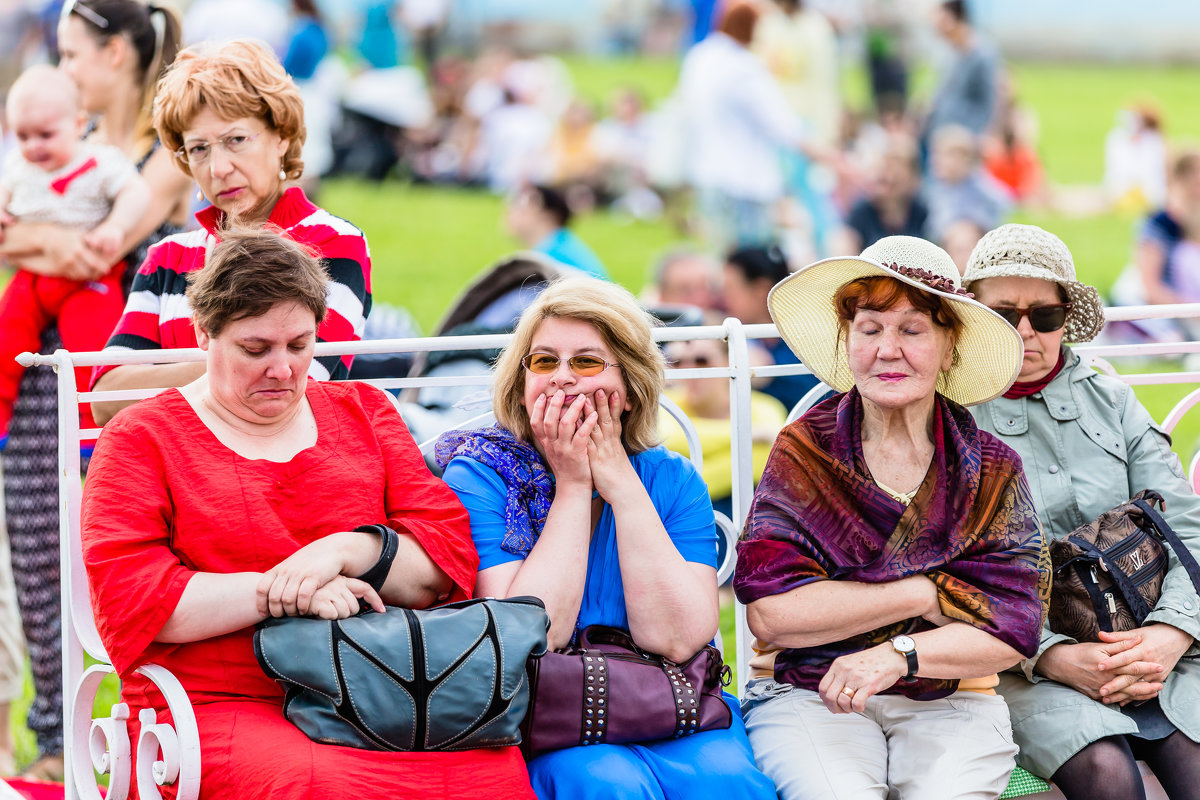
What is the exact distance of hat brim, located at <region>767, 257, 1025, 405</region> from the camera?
3.06 meters

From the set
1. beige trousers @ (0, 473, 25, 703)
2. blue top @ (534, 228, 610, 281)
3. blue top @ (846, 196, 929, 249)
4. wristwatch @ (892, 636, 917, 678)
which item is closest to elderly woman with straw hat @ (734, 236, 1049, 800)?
wristwatch @ (892, 636, 917, 678)

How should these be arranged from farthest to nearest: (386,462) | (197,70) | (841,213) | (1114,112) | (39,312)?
(1114,112) < (841,213) < (39,312) < (197,70) < (386,462)

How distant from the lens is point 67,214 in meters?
4.06

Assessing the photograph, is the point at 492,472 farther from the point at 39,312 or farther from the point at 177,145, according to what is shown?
the point at 39,312

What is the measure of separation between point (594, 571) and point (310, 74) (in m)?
10.0

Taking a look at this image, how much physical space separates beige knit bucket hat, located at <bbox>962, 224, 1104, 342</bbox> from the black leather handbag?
1.54 meters

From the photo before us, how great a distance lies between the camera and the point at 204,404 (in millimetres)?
2865

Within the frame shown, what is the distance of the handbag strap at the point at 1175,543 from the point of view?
3191 mm

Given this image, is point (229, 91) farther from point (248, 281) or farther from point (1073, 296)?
point (1073, 296)

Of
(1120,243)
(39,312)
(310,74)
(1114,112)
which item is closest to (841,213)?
(1120,243)

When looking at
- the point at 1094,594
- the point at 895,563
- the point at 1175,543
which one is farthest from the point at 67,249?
the point at 1175,543

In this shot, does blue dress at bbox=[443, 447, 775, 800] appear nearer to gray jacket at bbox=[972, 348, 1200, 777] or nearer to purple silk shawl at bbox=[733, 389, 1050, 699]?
purple silk shawl at bbox=[733, 389, 1050, 699]

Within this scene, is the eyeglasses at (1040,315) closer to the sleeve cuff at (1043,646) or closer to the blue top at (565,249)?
the sleeve cuff at (1043,646)

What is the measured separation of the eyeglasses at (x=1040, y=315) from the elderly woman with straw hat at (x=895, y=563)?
10.2 inches
